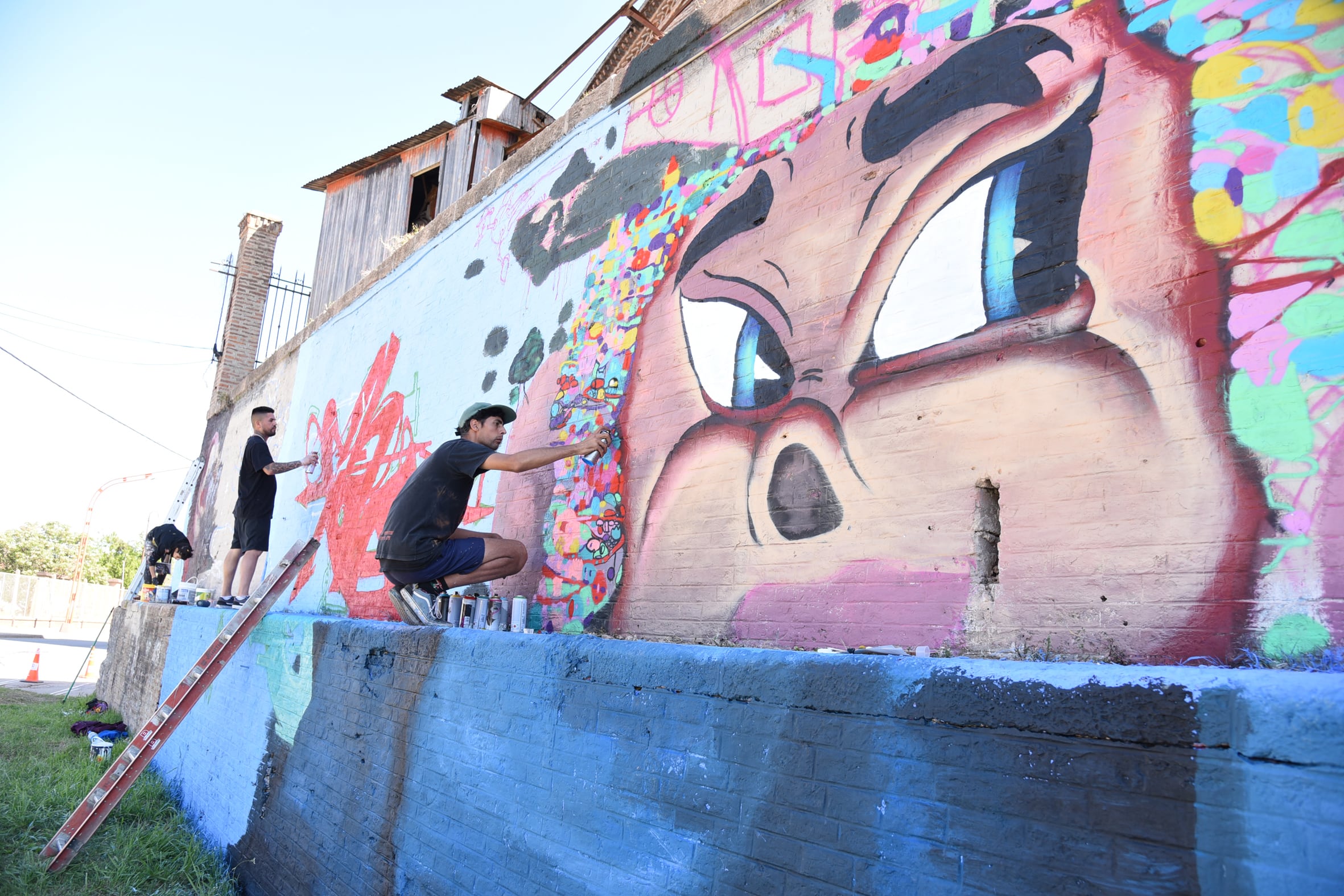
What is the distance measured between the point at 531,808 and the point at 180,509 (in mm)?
12962

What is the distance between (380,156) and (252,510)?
7.67 meters

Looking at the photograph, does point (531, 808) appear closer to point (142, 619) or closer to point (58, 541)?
point (142, 619)

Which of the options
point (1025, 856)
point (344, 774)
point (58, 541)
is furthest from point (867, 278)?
point (58, 541)

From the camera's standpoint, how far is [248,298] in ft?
47.7

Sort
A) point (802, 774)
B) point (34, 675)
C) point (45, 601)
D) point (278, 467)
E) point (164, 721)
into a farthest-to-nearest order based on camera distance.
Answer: point (45, 601), point (34, 675), point (278, 467), point (164, 721), point (802, 774)

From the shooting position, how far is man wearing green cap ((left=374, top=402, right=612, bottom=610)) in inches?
181

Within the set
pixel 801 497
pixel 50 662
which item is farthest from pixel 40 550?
pixel 801 497

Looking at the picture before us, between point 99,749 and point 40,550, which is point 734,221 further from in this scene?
point 40,550

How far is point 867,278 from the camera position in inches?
134

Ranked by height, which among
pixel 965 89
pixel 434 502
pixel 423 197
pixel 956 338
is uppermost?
pixel 423 197

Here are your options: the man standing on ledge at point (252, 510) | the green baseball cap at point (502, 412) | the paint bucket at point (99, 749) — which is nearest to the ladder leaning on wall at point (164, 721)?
the green baseball cap at point (502, 412)

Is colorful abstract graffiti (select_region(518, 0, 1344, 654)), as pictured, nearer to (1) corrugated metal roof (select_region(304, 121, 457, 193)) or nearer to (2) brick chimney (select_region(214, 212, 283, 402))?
(1) corrugated metal roof (select_region(304, 121, 457, 193))

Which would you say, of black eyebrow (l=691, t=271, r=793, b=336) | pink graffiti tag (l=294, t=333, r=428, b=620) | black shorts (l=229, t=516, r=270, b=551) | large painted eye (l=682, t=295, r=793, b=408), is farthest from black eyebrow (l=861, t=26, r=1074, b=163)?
black shorts (l=229, t=516, r=270, b=551)

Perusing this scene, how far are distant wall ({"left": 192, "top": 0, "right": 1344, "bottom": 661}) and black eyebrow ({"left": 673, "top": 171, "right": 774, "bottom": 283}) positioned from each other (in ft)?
0.07
